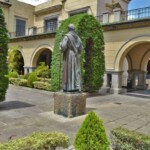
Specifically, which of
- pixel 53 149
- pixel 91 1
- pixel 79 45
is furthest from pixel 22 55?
pixel 53 149

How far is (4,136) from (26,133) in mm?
581

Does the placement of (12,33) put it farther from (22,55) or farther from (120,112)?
(120,112)

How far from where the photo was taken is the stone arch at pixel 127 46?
1296cm

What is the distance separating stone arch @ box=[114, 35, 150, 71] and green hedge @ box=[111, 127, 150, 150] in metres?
10.1

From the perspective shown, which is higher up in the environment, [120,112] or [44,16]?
[44,16]

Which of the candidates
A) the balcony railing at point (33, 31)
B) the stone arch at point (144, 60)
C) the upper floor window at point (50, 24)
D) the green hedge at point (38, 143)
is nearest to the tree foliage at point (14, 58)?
the balcony railing at point (33, 31)

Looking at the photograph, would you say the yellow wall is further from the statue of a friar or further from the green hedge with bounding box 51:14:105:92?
the statue of a friar

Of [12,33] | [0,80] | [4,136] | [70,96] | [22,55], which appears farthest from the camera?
[12,33]

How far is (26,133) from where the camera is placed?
5.38 m

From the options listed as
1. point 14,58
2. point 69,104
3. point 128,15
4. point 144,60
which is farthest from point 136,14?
point 14,58

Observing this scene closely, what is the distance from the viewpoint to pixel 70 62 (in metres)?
7.19

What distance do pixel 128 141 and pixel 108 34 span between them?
1198cm

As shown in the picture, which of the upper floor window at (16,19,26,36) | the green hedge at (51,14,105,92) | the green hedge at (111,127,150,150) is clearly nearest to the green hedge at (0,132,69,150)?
the green hedge at (111,127,150,150)

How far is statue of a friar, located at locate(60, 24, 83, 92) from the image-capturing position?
7180mm
